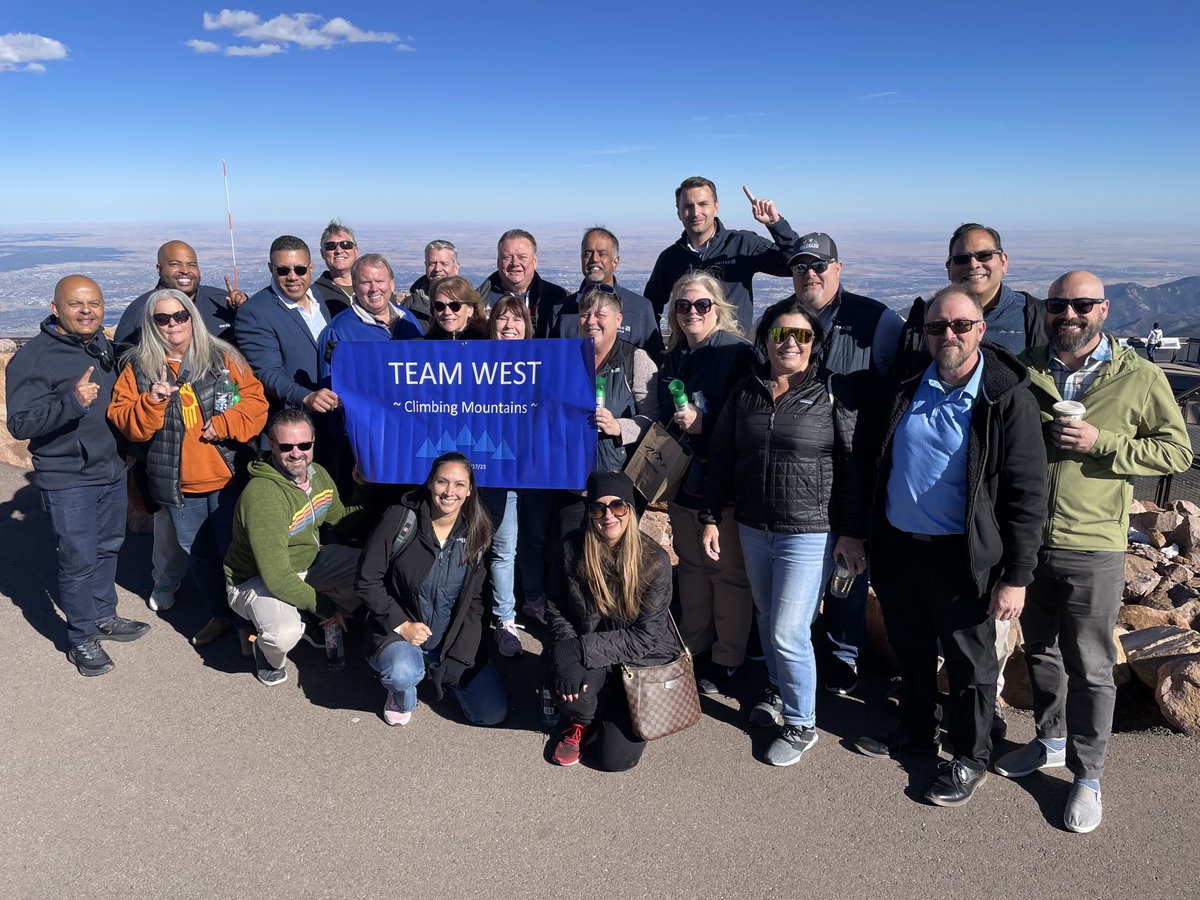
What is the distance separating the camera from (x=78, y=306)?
4855 millimetres

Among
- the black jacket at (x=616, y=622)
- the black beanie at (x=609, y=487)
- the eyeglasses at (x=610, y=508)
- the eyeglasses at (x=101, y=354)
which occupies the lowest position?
the black jacket at (x=616, y=622)

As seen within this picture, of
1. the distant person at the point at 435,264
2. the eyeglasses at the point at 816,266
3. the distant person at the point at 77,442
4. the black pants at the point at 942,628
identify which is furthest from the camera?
the distant person at the point at 435,264

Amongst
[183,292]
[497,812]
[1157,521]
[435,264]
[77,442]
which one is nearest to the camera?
[497,812]

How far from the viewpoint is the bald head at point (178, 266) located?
6.05m

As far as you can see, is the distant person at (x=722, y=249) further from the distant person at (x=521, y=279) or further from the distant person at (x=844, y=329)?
the distant person at (x=844, y=329)

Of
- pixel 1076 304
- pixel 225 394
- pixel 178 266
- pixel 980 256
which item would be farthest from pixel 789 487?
pixel 178 266

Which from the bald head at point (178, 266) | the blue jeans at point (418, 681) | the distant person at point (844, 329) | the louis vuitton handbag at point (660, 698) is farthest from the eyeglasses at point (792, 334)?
the bald head at point (178, 266)

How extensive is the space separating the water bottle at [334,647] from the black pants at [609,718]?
1786 millimetres

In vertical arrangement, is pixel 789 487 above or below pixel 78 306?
below

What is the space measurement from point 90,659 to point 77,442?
4.72 ft

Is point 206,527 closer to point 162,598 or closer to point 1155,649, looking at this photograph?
point 162,598

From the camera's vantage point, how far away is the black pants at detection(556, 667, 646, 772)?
4062mm

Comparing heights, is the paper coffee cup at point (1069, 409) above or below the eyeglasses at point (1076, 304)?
below

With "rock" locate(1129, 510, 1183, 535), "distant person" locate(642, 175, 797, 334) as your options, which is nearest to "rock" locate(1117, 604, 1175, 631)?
"rock" locate(1129, 510, 1183, 535)
